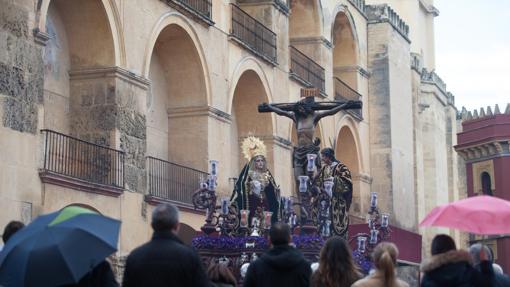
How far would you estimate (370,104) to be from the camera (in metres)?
42.8

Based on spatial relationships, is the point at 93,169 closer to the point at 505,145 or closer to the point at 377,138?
the point at 377,138

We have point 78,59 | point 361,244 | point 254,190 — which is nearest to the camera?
point 254,190

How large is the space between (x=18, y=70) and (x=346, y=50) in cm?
2388

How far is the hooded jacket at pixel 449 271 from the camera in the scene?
940 cm

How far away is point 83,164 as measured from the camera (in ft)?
73.5

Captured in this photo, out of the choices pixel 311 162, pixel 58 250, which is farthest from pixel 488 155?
pixel 58 250

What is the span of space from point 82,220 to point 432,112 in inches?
1803

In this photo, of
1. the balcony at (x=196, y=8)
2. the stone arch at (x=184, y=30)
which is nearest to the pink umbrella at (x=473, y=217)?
the stone arch at (x=184, y=30)

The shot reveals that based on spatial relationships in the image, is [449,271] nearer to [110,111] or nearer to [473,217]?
[473,217]

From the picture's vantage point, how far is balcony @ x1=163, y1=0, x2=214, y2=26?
2575 centimetres

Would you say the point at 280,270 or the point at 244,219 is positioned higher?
the point at 244,219

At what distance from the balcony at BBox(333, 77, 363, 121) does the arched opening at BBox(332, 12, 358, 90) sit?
0.60 m

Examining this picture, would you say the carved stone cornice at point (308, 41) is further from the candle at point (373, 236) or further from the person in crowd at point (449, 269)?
the person in crowd at point (449, 269)

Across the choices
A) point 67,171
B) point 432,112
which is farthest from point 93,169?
point 432,112
